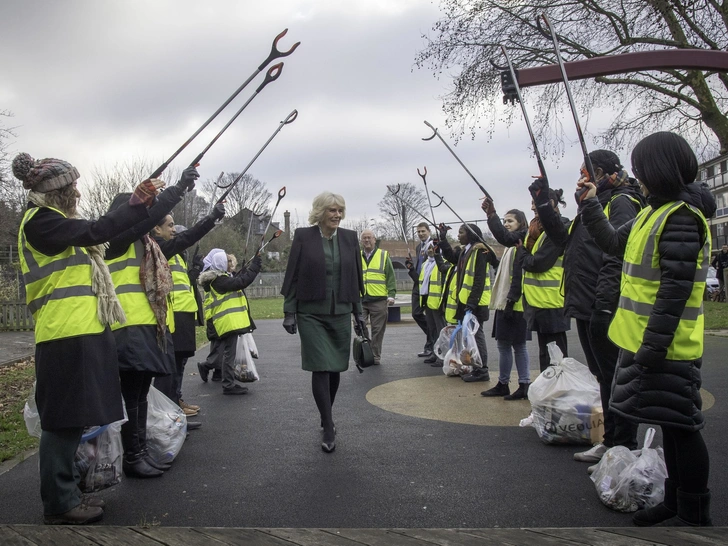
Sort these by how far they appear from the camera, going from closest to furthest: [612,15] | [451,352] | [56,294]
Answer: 1. [56,294]
2. [451,352]
3. [612,15]

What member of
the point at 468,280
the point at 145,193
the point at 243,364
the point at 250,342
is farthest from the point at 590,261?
the point at 250,342

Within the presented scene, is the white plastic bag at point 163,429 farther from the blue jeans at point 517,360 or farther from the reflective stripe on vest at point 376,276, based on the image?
the reflective stripe on vest at point 376,276

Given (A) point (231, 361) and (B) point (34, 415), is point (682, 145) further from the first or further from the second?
(A) point (231, 361)

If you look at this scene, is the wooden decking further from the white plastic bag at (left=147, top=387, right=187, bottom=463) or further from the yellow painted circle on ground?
the yellow painted circle on ground

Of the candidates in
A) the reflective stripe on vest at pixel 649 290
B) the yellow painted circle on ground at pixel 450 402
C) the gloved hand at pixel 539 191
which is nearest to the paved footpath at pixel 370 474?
the yellow painted circle on ground at pixel 450 402

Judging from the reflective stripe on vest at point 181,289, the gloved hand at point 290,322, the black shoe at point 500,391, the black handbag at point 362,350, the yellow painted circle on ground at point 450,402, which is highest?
the reflective stripe on vest at point 181,289

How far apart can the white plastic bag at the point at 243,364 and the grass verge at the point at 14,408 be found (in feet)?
7.09

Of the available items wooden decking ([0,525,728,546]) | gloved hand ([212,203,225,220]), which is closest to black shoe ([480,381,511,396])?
gloved hand ([212,203,225,220])

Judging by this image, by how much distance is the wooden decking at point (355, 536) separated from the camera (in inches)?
103

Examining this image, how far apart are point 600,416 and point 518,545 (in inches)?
85.1

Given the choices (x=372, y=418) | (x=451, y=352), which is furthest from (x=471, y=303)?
(x=372, y=418)

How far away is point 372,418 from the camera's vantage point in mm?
5680

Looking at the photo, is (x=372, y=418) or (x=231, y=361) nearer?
(x=372, y=418)

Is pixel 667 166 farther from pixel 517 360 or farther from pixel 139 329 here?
pixel 517 360
